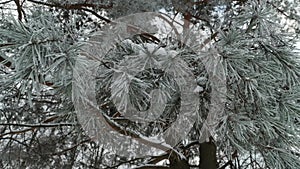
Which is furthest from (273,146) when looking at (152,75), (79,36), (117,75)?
(79,36)

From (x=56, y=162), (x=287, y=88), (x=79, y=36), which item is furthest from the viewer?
(x=56, y=162)

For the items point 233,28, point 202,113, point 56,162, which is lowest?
point 56,162

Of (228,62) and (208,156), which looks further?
(208,156)

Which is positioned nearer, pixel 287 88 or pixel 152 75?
pixel 152 75

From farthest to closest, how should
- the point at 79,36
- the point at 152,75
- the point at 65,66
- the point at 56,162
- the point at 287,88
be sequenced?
1. the point at 56,162
2. the point at 287,88
3. the point at 152,75
4. the point at 79,36
5. the point at 65,66

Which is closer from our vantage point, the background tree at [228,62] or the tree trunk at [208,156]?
the background tree at [228,62]

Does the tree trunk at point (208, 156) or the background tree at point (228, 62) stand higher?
the background tree at point (228, 62)

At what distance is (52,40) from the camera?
0.92 metres

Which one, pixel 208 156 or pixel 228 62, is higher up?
pixel 228 62

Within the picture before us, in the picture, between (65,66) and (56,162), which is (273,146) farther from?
(56,162)

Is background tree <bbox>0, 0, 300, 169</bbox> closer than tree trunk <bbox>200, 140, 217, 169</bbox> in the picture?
Yes

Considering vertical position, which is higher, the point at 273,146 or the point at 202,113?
the point at 202,113

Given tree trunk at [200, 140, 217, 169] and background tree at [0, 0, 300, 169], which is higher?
background tree at [0, 0, 300, 169]

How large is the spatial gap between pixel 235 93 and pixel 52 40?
529 millimetres
